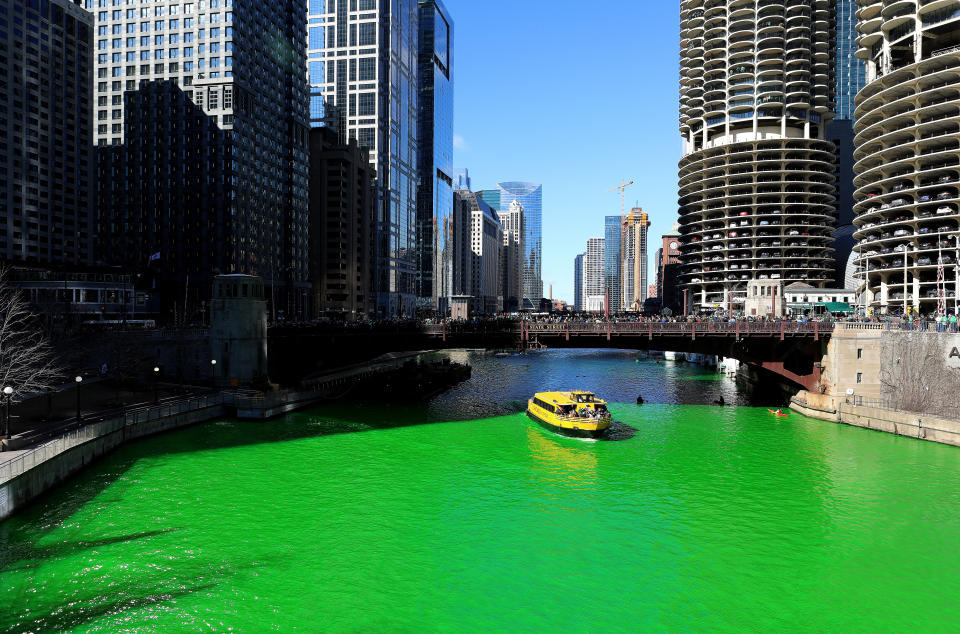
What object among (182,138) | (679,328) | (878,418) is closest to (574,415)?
(679,328)

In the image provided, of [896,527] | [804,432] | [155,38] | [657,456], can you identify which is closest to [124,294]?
[155,38]

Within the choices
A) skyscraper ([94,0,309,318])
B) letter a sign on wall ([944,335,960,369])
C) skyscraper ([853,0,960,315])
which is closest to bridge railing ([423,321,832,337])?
letter a sign on wall ([944,335,960,369])

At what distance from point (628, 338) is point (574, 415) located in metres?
18.2

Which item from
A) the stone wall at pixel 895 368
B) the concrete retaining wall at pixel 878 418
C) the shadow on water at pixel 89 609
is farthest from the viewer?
the stone wall at pixel 895 368

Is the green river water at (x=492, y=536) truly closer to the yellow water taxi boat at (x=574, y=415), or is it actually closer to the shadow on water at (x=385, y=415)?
the shadow on water at (x=385, y=415)

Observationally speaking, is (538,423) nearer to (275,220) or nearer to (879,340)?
(879,340)

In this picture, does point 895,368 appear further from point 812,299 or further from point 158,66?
point 158,66

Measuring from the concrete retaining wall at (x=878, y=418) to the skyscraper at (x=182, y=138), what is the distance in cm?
12503

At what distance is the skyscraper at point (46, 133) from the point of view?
161875mm

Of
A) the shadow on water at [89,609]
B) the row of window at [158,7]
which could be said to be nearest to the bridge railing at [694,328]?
the shadow on water at [89,609]

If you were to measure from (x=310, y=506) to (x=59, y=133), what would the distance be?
606 feet

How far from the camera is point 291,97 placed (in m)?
179

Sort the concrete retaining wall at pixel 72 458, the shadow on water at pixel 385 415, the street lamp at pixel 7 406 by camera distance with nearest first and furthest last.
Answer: the shadow on water at pixel 385 415
the concrete retaining wall at pixel 72 458
the street lamp at pixel 7 406

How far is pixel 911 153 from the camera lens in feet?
380
